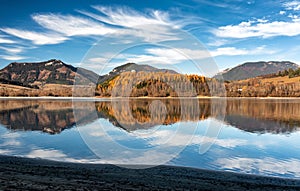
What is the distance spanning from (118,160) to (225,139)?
12480 millimetres

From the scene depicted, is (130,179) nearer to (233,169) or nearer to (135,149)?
(233,169)

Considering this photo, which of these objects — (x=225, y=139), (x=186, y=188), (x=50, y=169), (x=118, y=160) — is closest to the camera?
(x=186, y=188)

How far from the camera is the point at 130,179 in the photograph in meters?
11.8

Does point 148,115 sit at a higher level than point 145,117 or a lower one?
higher

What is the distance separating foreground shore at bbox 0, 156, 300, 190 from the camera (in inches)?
398

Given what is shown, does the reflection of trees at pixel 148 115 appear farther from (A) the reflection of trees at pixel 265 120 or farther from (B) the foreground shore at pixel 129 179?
(B) the foreground shore at pixel 129 179

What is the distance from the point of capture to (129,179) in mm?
11766

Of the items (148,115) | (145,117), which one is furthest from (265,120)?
(145,117)

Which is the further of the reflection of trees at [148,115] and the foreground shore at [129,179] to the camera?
the reflection of trees at [148,115]

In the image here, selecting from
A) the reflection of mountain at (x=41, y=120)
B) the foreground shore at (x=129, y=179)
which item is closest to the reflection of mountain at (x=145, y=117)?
the reflection of mountain at (x=41, y=120)

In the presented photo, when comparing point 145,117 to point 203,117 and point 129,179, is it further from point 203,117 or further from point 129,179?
point 129,179

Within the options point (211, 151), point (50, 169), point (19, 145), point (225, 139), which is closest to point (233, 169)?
point (211, 151)

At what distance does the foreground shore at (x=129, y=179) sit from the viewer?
398 inches

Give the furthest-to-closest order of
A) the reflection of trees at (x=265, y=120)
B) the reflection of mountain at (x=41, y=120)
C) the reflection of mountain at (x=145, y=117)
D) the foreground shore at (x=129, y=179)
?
1. the reflection of mountain at (x=145, y=117)
2. the reflection of trees at (x=265, y=120)
3. the reflection of mountain at (x=41, y=120)
4. the foreground shore at (x=129, y=179)
